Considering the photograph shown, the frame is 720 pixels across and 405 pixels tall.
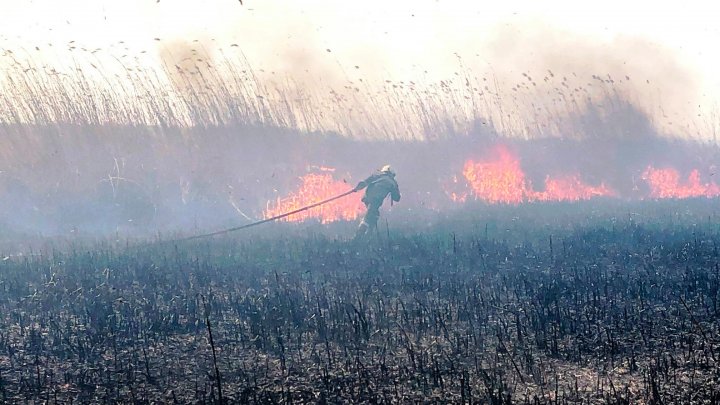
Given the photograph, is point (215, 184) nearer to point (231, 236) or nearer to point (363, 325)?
point (231, 236)

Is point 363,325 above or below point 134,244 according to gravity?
below

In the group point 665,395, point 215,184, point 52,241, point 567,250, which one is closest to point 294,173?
point 215,184

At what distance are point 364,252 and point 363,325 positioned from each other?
4968mm

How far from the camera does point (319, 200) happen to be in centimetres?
2081

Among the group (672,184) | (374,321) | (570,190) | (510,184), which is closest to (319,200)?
(510,184)

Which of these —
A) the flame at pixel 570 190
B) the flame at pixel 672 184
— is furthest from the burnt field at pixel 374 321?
the flame at pixel 672 184

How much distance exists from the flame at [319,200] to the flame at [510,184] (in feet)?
14.4

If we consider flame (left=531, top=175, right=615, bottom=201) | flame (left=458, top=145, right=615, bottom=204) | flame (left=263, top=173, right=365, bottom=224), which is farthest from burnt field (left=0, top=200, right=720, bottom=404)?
flame (left=531, top=175, right=615, bottom=201)

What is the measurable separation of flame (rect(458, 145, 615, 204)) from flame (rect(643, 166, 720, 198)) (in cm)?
188

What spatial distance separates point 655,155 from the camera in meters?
27.2

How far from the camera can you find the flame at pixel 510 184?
23297 mm

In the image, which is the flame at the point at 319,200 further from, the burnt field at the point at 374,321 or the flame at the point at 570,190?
the flame at the point at 570,190

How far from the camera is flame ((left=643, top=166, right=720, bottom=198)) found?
25359 millimetres

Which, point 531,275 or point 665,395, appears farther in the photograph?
point 531,275
